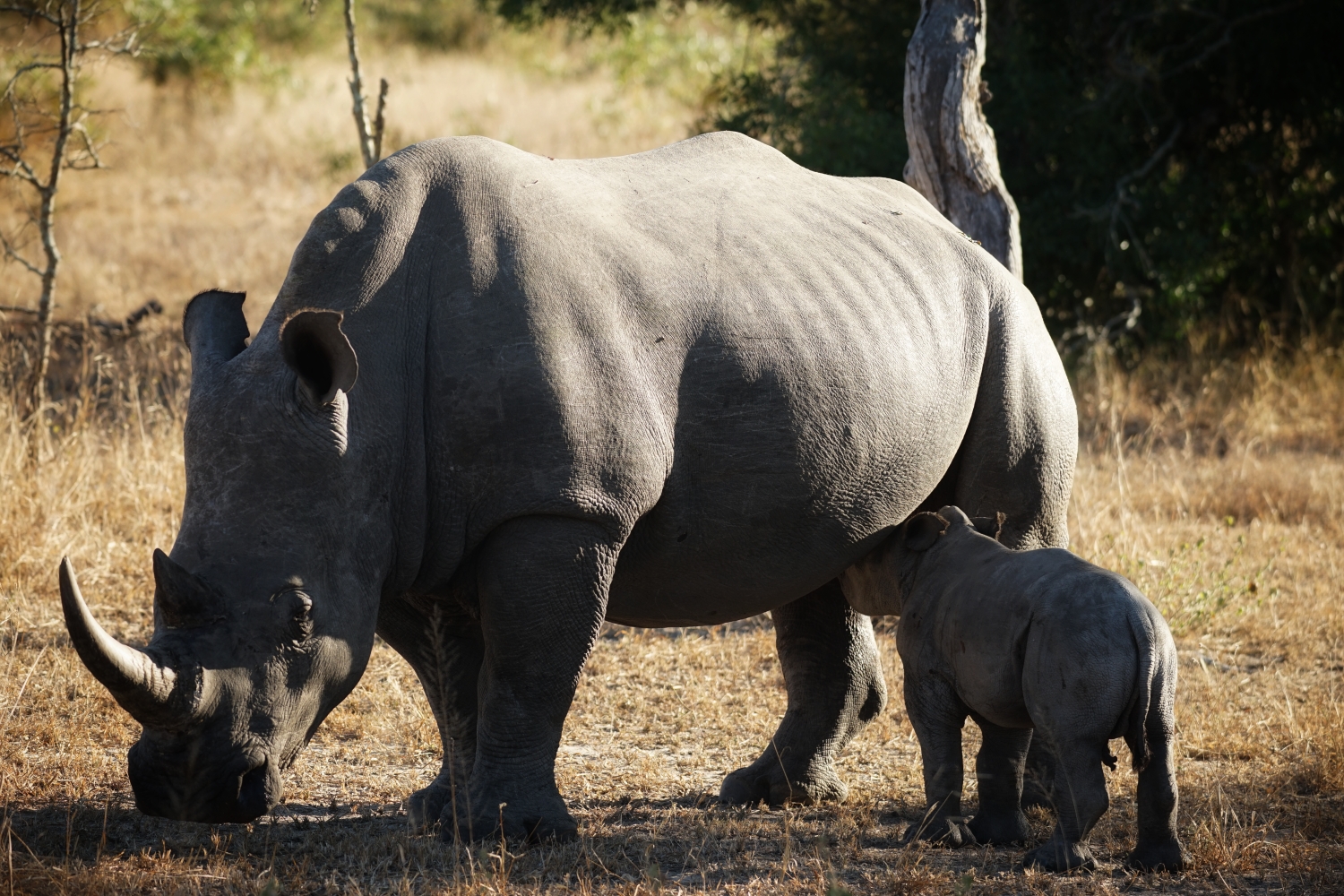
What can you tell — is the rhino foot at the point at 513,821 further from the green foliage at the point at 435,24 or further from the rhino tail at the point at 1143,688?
the green foliage at the point at 435,24

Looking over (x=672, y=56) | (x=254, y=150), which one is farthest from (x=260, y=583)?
(x=672, y=56)

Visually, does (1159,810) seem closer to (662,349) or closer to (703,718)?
(662,349)

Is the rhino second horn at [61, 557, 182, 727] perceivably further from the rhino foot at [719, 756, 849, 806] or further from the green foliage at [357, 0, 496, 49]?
the green foliage at [357, 0, 496, 49]

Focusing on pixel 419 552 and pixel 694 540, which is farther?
pixel 694 540

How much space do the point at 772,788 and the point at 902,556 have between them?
3.22ft

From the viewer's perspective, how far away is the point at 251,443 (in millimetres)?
3697

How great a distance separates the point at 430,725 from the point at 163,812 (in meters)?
2.06

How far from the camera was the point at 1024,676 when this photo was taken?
4039mm

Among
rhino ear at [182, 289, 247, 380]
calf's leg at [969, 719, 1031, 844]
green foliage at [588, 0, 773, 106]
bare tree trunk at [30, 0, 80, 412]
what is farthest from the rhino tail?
green foliage at [588, 0, 773, 106]

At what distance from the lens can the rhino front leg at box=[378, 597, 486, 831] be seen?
4.36 metres

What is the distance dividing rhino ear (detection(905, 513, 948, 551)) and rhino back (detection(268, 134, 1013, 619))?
Answer: 3.4 inches

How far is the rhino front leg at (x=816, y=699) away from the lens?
4988mm

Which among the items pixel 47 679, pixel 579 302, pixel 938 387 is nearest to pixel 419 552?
pixel 579 302

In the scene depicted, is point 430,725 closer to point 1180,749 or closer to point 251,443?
point 251,443
